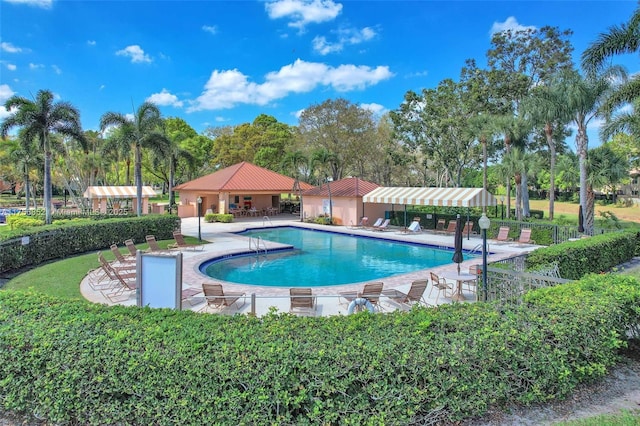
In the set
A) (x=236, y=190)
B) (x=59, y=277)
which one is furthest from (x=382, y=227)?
(x=59, y=277)

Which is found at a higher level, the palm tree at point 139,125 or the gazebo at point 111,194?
the palm tree at point 139,125

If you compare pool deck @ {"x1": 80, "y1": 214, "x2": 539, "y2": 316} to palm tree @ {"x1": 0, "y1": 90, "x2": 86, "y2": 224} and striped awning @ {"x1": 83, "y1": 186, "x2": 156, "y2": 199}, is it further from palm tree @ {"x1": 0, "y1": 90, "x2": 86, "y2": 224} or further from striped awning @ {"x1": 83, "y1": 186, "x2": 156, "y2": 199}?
palm tree @ {"x1": 0, "y1": 90, "x2": 86, "y2": 224}

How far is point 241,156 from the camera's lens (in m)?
53.8

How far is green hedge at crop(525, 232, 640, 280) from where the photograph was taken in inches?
449

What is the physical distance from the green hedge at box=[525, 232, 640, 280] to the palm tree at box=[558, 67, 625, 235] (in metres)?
7.01

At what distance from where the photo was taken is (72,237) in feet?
56.2

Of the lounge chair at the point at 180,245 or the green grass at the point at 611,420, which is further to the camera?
the lounge chair at the point at 180,245

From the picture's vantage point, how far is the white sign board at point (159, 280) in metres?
7.09

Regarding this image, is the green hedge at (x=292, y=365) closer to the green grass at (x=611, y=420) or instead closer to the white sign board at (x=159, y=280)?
the green grass at (x=611, y=420)

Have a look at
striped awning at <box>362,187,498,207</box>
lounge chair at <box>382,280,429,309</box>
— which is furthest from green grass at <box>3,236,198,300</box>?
striped awning at <box>362,187,498,207</box>

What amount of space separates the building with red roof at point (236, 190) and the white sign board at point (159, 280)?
84.8 feet

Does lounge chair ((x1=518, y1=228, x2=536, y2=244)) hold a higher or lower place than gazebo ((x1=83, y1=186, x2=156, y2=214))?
lower

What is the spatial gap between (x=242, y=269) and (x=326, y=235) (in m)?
10.8

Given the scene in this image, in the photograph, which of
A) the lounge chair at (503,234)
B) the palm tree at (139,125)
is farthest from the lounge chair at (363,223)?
the palm tree at (139,125)
